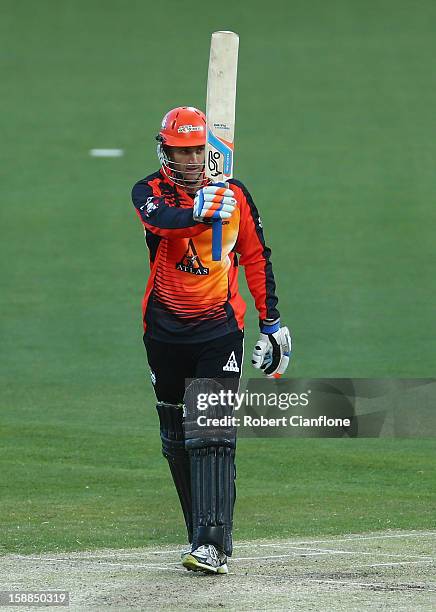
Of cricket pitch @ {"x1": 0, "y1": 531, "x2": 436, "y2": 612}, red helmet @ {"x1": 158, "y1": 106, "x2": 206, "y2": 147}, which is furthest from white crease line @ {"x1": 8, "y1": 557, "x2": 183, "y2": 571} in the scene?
red helmet @ {"x1": 158, "y1": 106, "x2": 206, "y2": 147}

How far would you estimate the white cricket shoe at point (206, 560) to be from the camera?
22.8ft

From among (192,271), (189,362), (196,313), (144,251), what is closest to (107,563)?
(189,362)

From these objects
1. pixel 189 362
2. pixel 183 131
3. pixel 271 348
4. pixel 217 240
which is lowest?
pixel 189 362

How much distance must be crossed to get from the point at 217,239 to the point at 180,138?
61cm

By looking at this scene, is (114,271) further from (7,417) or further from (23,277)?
(7,417)

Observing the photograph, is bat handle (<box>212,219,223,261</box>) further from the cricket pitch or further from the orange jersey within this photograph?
the cricket pitch

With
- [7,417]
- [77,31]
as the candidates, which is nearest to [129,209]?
[7,417]

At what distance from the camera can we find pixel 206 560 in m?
6.94

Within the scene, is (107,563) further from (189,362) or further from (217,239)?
(217,239)

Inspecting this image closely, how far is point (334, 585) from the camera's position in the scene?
22.2 ft

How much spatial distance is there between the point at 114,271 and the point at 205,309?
9.72 m

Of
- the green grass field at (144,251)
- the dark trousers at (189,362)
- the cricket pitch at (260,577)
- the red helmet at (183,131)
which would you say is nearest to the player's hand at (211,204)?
the red helmet at (183,131)

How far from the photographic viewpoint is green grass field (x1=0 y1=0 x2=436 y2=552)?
971 centimetres

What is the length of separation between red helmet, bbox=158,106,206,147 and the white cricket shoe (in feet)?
6.44
